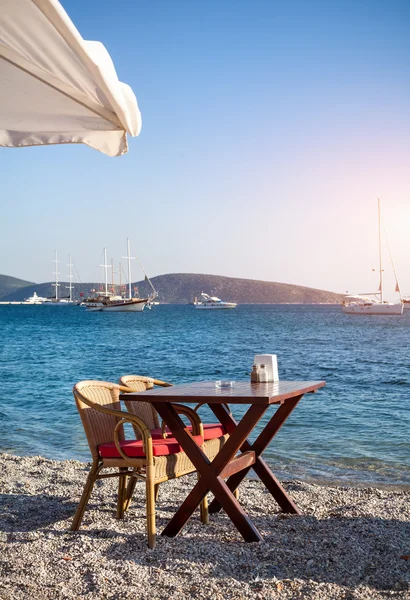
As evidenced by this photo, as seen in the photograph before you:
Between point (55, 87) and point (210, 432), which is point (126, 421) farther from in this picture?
point (55, 87)

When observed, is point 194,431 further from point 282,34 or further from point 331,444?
point 282,34

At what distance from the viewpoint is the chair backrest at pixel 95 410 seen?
3.48m

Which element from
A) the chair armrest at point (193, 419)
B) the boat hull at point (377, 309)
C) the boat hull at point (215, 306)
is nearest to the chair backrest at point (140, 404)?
the chair armrest at point (193, 419)

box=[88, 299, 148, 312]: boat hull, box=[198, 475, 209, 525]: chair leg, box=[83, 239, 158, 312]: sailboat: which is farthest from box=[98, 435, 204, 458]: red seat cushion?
box=[88, 299, 148, 312]: boat hull

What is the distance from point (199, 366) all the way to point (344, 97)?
982 centimetres

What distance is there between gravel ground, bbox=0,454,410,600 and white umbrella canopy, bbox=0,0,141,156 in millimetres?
1860

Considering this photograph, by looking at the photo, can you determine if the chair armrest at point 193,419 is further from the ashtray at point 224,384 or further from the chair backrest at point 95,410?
the chair backrest at point 95,410

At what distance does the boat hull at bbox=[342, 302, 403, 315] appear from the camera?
72.0 meters

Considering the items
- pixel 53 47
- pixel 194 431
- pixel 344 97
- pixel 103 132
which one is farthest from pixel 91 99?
pixel 344 97

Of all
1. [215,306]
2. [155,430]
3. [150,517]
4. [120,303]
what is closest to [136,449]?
[150,517]

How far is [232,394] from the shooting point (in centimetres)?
330

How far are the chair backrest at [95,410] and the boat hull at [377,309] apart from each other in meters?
71.2

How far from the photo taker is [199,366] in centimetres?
2050

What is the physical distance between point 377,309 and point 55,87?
7365cm
